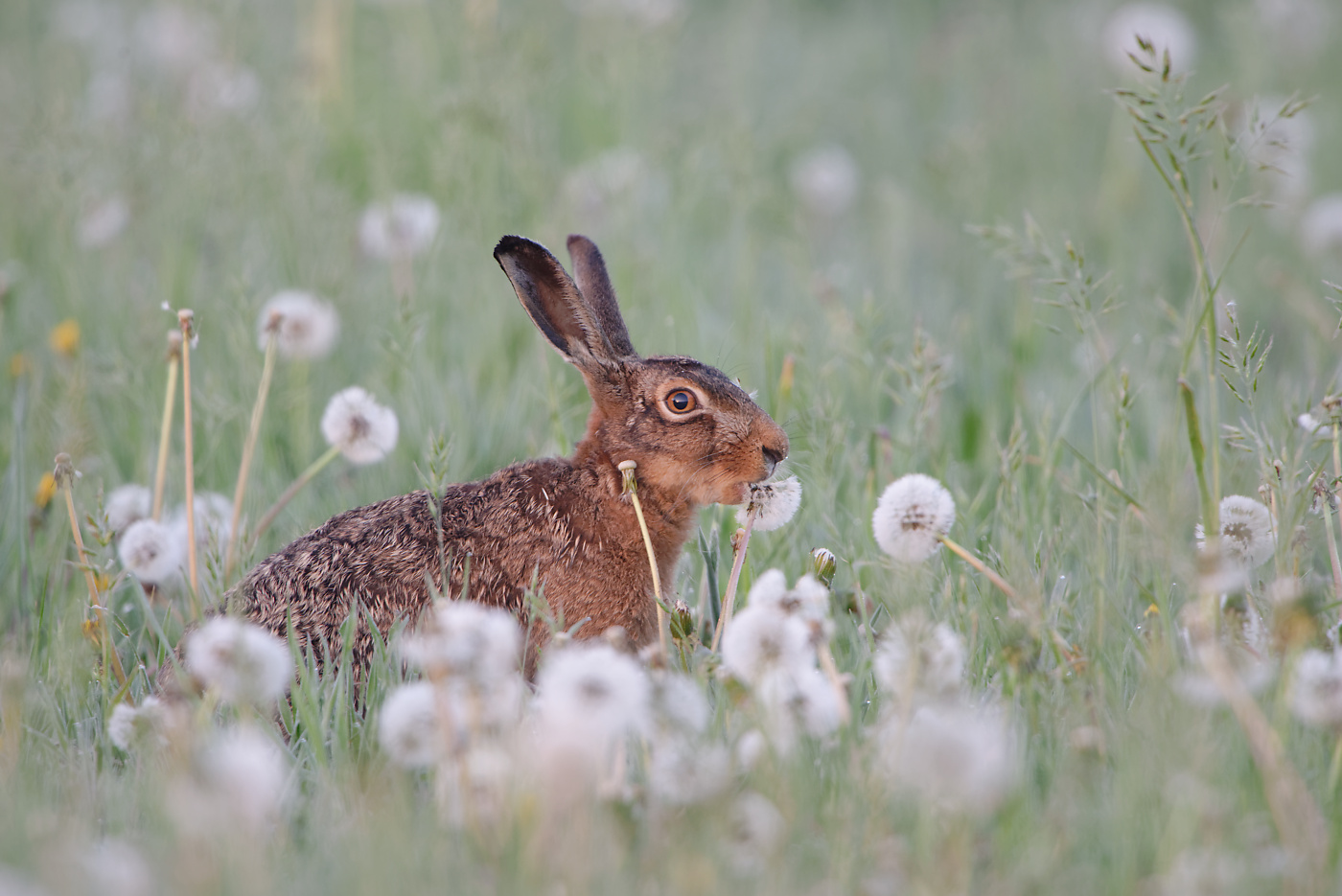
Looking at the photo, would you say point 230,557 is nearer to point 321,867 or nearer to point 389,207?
point 321,867

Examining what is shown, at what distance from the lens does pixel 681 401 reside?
4.29m

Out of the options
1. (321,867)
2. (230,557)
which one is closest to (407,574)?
(230,557)

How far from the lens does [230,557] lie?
4.19 metres

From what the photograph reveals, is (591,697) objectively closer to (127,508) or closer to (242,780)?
(242,780)

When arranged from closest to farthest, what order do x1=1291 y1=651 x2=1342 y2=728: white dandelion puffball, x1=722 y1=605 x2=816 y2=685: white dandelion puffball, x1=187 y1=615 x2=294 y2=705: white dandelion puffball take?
x1=187 y1=615 x2=294 y2=705: white dandelion puffball
x1=1291 y1=651 x2=1342 y2=728: white dandelion puffball
x1=722 y1=605 x2=816 y2=685: white dandelion puffball

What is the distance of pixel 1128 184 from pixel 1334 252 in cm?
157

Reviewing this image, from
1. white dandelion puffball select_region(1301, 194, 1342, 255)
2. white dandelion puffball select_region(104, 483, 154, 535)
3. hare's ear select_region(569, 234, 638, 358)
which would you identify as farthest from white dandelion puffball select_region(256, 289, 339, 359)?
white dandelion puffball select_region(1301, 194, 1342, 255)

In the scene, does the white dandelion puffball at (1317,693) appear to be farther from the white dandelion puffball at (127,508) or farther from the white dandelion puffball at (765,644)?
the white dandelion puffball at (127,508)

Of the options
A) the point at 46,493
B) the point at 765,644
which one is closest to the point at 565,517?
the point at 765,644

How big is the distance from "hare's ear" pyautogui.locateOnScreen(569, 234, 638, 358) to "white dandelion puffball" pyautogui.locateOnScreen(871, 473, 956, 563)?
1465 mm

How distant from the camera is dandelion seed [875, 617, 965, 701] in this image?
8.05ft

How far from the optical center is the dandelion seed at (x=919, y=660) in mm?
2455

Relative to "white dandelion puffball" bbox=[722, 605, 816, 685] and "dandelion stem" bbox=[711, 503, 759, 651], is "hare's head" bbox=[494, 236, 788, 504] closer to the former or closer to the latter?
"dandelion stem" bbox=[711, 503, 759, 651]

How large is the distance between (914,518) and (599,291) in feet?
5.95
